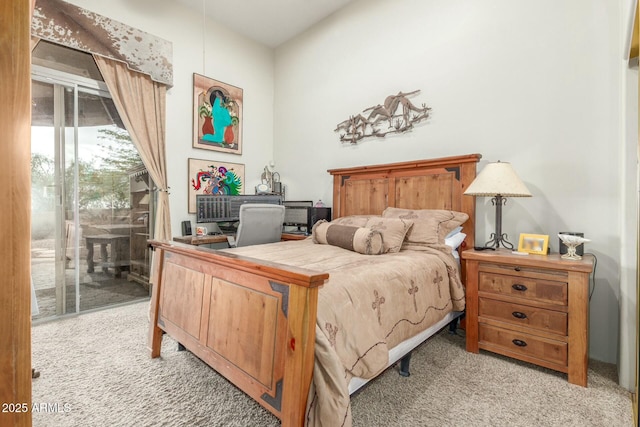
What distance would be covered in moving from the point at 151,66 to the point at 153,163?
3.52ft

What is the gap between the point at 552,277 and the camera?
191cm

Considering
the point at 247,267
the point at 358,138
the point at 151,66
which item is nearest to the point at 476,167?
the point at 358,138

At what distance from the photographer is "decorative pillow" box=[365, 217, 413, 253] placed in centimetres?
237

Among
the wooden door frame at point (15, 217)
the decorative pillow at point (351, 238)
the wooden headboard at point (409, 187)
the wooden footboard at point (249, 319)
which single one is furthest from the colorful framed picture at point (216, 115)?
the wooden door frame at point (15, 217)

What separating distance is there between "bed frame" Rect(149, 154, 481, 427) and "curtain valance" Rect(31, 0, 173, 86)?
222 cm

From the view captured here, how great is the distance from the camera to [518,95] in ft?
8.14

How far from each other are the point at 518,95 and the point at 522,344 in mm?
1930

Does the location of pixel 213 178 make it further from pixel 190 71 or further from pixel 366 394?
pixel 366 394

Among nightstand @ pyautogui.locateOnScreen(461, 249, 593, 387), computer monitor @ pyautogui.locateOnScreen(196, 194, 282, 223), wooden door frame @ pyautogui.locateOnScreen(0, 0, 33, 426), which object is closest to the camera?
wooden door frame @ pyautogui.locateOnScreen(0, 0, 33, 426)

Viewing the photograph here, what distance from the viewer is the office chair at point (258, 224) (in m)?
2.76

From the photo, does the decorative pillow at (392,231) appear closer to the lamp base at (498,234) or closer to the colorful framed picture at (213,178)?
the lamp base at (498,234)

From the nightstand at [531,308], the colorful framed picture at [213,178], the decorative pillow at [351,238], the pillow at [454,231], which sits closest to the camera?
the nightstand at [531,308]

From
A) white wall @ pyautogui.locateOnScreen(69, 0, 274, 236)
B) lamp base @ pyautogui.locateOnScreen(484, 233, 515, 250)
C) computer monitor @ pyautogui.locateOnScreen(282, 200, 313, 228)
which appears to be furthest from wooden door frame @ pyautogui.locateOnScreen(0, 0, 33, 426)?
white wall @ pyautogui.locateOnScreen(69, 0, 274, 236)

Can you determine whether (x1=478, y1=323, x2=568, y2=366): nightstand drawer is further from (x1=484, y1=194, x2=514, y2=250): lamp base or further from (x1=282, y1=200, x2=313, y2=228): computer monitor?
(x1=282, y1=200, x2=313, y2=228): computer monitor
